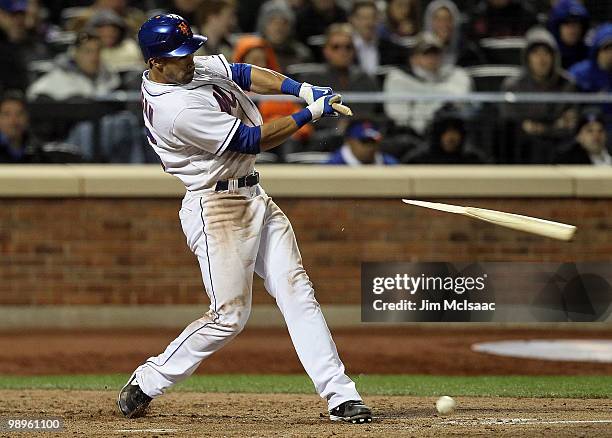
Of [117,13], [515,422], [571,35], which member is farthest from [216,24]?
[515,422]

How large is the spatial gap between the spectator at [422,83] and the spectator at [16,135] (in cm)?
311

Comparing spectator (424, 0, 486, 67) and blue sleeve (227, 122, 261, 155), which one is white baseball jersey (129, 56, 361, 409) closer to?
blue sleeve (227, 122, 261, 155)

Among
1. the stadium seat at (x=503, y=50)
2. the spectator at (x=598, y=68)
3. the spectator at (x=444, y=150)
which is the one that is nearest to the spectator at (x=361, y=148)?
the spectator at (x=444, y=150)

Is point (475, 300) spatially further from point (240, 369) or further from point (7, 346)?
point (7, 346)

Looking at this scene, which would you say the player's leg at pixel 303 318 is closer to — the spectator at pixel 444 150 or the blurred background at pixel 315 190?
the blurred background at pixel 315 190

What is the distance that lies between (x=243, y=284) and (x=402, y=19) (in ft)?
22.7

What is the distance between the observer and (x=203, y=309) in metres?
11.2

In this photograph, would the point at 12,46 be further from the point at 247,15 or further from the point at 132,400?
the point at 132,400

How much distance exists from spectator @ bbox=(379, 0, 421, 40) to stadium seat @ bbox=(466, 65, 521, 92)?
2.95 feet

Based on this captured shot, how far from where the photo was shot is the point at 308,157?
11.4 metres

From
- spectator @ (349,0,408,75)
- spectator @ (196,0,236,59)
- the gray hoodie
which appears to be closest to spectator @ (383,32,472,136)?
spectator @ (349,0,408,75)

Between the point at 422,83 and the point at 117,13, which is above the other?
the point at 117,13

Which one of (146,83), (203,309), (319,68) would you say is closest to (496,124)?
(319,68)

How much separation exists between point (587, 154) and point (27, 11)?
5.50 meters
